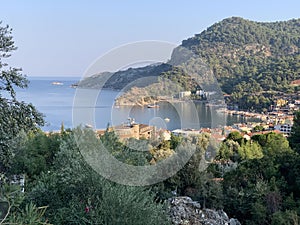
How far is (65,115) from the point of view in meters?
28.8

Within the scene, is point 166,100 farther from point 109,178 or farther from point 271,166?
point 109,178

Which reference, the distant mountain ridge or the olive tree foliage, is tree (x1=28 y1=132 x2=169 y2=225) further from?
the distant mountain ridge

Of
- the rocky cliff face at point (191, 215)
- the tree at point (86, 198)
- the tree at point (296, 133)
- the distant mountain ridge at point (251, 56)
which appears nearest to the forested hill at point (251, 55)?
the distant mountain ridge at point (251, 56)

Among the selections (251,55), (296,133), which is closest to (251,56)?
(251,55)

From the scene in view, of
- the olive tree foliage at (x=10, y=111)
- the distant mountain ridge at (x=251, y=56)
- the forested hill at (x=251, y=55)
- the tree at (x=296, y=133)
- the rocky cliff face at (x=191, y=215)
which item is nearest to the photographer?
the olive tree foliage at (x=10, y=111)

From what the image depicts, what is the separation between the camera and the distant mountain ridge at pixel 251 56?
41.6m

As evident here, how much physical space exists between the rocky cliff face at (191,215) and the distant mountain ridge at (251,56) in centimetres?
2647

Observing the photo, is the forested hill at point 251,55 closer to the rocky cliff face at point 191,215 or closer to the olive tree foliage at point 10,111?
the rocky cliff face at point 191,215

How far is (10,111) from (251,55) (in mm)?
59083

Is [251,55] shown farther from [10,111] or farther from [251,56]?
[10,111]

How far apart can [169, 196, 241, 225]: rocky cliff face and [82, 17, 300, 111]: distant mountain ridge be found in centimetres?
2647

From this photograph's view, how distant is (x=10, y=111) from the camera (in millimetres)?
3723

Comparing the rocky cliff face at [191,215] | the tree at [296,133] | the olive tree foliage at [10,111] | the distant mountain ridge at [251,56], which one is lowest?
the rocky cliff face at [191,215]

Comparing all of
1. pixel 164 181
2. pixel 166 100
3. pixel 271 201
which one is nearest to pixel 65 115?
pixel 166 100
